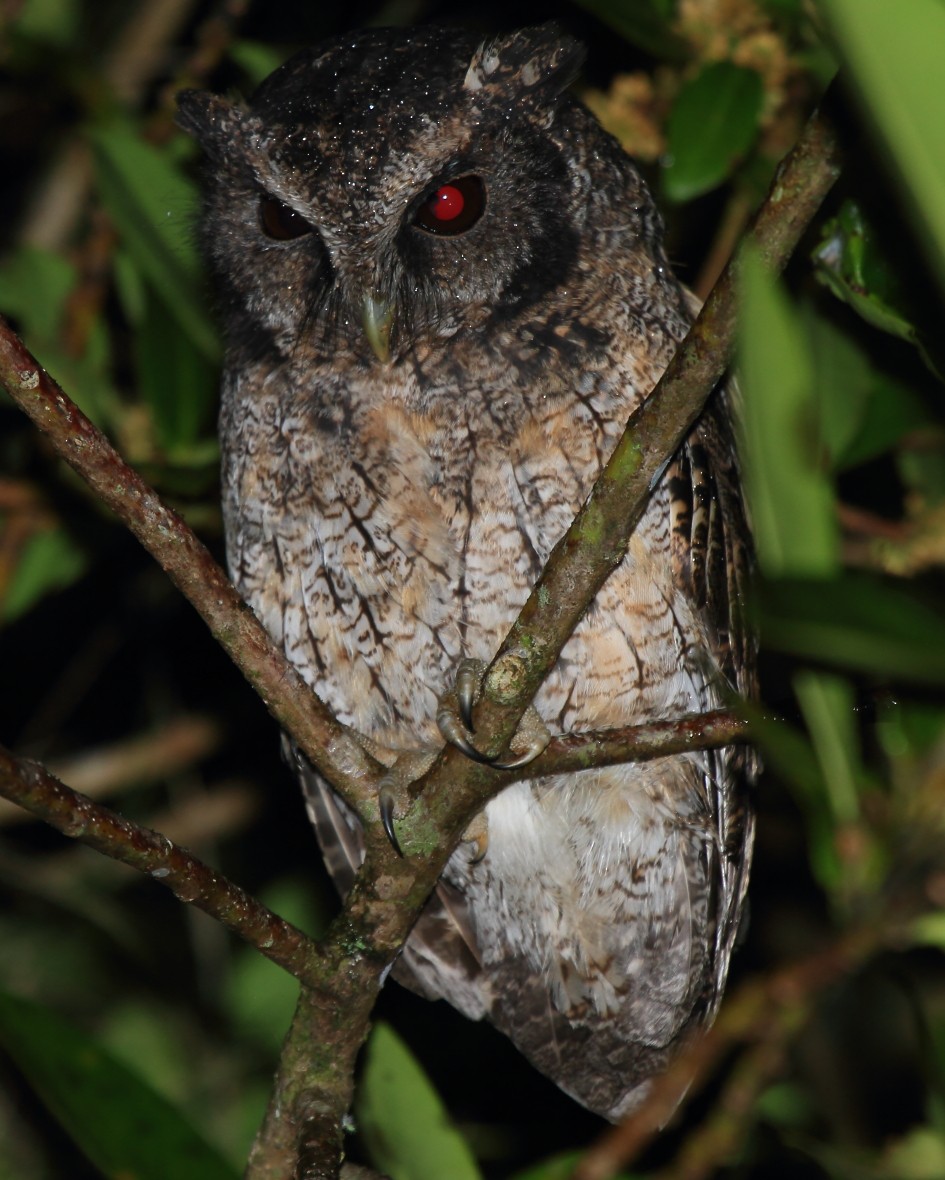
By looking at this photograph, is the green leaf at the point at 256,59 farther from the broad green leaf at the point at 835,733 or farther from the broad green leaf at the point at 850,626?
the broad green leaf at the point at 850,626

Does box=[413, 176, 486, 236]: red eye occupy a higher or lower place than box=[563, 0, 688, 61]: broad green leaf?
lower

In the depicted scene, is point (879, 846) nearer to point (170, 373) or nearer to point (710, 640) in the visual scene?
point (710, 640)

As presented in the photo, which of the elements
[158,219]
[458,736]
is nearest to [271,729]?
[158,219]

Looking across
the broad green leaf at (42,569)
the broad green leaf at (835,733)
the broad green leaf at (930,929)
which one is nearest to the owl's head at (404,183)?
the broad green leaf at (42,569)

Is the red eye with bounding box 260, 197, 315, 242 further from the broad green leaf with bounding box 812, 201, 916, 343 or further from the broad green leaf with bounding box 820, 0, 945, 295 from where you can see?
the broad green leaf with bounding box 820, 0, 945, 295

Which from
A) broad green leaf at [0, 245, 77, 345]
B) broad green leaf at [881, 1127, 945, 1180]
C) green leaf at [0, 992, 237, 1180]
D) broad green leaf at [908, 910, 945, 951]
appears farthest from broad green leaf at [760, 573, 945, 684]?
broad green leaf at [0, 245, 77, 345]

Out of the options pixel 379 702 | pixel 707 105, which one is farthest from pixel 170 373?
pixel 707 105
